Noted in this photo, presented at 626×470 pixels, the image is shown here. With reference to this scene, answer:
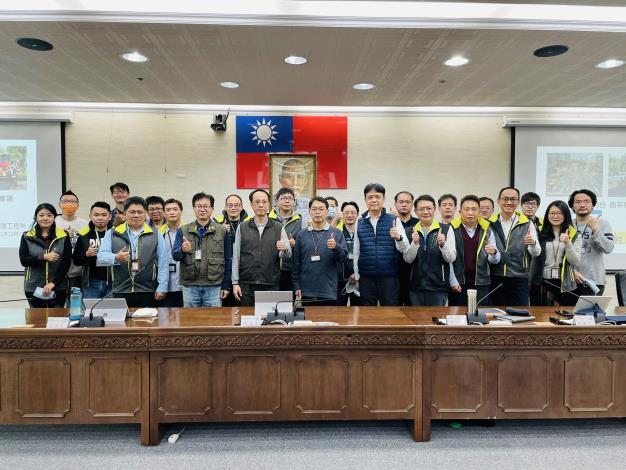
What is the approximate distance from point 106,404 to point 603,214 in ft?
23.4

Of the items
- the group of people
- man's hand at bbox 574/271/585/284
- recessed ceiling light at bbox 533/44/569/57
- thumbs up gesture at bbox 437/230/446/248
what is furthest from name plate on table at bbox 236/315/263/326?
recessed ceiling light at bbox 533/44/569/57

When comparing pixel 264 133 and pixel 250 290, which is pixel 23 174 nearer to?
pixel 264 133

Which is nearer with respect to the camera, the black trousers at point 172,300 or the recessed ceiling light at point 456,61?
the black trousers at point 172,300

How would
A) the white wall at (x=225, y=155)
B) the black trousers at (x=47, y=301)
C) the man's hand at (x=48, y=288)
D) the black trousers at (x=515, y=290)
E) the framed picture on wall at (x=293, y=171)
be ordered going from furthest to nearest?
the framed picture on wall at (x=293, y=171) < the white wall at (x=225, y=155) < the black trousers at (x=515, y=290) < the black trousers at (x=47, y=301) < the man's hand at (x=48, y=288)

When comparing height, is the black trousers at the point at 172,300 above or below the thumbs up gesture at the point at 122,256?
below

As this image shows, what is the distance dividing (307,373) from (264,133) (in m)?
4.47

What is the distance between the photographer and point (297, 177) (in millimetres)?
6250

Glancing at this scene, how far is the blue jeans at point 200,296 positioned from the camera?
11.7 ft

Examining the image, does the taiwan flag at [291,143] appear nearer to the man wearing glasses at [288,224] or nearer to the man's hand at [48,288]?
the man wearing glasses at [288,224]

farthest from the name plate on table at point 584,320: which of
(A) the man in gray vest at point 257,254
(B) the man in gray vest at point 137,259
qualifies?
(B) the man in gray vest at point 137,259

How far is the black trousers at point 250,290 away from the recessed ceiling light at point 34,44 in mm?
2898

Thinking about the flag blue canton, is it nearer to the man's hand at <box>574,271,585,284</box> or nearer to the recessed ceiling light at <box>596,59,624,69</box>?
the recessed ceiling light at <box>596,59,624,69</box>

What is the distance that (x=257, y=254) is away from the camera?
3613mm

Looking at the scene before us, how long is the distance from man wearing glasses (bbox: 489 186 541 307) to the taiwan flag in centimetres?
288
